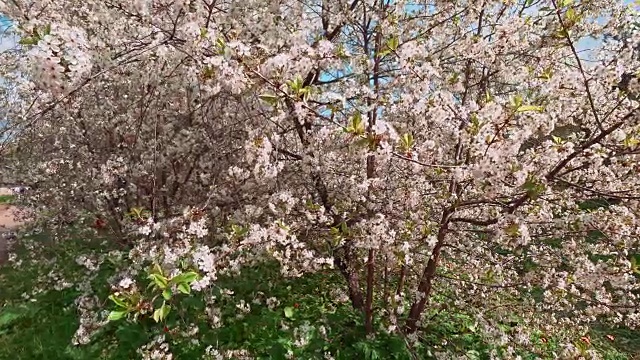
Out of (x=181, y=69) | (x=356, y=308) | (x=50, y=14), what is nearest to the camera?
(x=181, y=69)

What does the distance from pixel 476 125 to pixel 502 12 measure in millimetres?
1845

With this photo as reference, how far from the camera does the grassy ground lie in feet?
13.4

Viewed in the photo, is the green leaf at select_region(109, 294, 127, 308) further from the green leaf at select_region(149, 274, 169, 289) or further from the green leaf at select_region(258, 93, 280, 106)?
the green leaf at select_region(258, 93, 280, 106)

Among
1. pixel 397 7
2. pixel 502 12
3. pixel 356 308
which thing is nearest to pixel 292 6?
pixel 397 7

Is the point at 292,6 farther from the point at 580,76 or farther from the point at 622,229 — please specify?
the point at 622,229

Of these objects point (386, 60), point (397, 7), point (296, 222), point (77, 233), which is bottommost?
point (296, 222)

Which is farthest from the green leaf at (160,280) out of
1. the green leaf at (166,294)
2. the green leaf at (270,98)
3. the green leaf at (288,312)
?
the green leaf at (288,312)

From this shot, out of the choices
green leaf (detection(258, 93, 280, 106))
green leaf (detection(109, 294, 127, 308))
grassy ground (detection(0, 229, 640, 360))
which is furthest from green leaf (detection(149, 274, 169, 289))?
grassy ground (detection(0, 229, 640, 360))

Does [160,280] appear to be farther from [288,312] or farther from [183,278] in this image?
[288,312]

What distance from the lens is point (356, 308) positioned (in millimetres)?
4645

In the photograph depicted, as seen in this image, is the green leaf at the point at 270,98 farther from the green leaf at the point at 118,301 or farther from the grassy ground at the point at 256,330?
the grassy ground at the point at 256,330

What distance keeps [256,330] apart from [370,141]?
2.64 m

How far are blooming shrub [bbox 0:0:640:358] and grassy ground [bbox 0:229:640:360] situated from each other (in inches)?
10.0

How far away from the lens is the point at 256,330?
446cm
